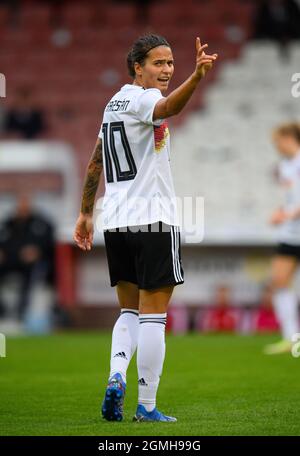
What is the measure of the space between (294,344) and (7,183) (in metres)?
8.20

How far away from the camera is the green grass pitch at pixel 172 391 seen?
Answer: 16.1ft

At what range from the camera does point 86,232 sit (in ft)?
18.6

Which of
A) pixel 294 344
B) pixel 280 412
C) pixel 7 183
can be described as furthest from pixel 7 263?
pixel 280 412

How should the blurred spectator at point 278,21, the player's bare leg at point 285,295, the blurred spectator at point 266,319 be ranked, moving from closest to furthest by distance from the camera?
the player's bare leg at point 285,295, the blurred spectator at point 266,319, the blurred spectator at point 278,21

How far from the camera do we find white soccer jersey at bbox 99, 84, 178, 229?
518 centimetres

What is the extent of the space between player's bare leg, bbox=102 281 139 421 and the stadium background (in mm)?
9682

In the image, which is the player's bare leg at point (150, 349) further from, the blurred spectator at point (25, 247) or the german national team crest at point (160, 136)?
the blurred spectator at point (25, 247)

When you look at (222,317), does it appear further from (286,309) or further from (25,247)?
(286,309)

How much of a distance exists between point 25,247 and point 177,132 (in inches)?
173

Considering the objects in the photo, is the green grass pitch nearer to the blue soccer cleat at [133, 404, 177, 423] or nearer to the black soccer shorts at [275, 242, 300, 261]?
the blue soccer cleat at [133, 404, 177, 423]

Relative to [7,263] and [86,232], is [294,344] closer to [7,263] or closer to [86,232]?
[86,232]

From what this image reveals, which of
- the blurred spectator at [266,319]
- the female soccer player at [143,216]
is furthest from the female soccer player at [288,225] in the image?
the female soccer player at [143,216]

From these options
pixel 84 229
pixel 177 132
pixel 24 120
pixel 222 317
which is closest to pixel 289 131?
pixel 222 317

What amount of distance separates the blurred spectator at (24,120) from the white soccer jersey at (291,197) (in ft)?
25.4
